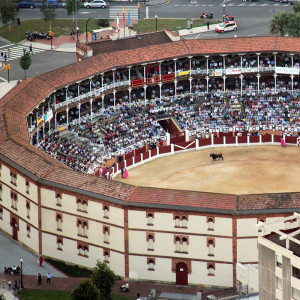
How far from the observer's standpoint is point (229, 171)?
527 feet

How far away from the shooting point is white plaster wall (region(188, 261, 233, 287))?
425 ft

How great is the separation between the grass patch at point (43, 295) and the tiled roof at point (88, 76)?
11.6m

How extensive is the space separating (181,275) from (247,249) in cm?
813

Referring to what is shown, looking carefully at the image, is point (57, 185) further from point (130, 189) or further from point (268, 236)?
point (268, 236)

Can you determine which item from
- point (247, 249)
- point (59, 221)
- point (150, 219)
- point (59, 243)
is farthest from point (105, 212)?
point (247, 249)

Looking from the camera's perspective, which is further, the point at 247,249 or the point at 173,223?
the point at 173,223

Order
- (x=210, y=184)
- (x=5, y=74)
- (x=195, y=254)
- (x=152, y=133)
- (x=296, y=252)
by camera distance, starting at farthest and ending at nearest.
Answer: (x=5, y=74) → (x=152, y=133) → (x=210, y=184) → (x=195, y=254) → (x=296, y=252)

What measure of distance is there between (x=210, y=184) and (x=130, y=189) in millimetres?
27129

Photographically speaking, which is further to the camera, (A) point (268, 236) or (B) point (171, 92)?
(B) point (171, 92)

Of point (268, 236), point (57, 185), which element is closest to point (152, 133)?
point (57, 185)

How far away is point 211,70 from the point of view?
178 m

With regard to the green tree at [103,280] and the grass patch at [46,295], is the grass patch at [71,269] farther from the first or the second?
the green tree at [103,280]

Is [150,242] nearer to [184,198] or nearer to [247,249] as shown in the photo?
[184,198]

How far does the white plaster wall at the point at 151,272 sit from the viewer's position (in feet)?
430
